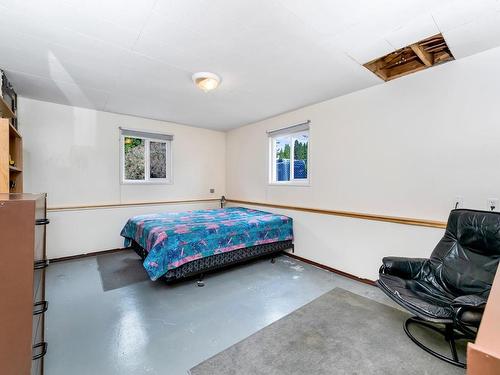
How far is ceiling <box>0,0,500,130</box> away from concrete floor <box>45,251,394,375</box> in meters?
2.40

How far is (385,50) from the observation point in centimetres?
211

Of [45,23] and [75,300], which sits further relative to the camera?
[75,300]

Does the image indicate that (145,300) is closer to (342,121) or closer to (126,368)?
(126,368)

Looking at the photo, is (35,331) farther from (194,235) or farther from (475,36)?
(475,36)

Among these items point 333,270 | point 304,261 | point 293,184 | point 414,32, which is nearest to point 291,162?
point 293,184

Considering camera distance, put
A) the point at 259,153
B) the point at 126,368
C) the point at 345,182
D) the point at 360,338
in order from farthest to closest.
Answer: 1. the point at 259,153
2. the point at 345,182
3. the point at 360,338
4. the point at 126,368

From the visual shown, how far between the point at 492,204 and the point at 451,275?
74 centimetres

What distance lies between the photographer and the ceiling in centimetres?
163

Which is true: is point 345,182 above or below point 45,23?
below

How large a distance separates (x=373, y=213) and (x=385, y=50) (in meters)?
1.75

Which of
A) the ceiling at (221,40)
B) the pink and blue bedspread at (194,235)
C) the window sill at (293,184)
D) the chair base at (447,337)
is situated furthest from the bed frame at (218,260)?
the ceiling at (221,40)

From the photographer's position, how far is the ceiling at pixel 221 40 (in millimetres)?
1626

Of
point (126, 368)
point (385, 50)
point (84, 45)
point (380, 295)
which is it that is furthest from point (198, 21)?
point (380, 295)

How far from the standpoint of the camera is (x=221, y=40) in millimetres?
1979
